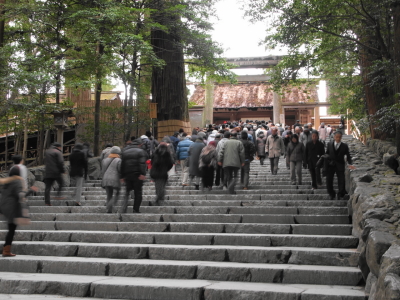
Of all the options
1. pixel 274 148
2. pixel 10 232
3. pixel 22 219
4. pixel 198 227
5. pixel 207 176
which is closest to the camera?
pixel 22 219

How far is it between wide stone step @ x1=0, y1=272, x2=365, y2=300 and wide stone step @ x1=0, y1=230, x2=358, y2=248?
4.59 ft

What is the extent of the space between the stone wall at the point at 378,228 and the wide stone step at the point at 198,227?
610 millimetres

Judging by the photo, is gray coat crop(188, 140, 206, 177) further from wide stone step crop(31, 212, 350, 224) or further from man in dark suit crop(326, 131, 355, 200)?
man in dark suit crop(326, 131, 355, 200)

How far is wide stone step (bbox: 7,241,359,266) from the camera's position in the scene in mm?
6468

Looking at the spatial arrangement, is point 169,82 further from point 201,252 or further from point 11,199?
point 201,252

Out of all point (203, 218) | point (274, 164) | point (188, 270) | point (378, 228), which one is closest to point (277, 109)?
point (274, 164)

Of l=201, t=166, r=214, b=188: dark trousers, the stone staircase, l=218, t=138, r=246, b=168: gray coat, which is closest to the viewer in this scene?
the stone staircase

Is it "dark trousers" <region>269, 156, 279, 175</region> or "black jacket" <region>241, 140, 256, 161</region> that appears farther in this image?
"dark trousers" <region>269, 156, 279, 175</region>

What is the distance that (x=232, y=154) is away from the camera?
11078mm

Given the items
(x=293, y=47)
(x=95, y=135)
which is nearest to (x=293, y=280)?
(x=293, y=47)

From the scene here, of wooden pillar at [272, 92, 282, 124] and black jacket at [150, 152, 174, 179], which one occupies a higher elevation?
wooden pillar at [272, 92, 282, 124]

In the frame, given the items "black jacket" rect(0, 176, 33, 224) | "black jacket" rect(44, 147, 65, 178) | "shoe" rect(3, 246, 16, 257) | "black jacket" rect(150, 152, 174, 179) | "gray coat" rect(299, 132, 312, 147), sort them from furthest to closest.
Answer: "gray coat" rect(299, 132, 312, 147), "black jacket" rect(44, 147, 65, 178), "black jacket" rect(150, 152, 174, 179), "shoe" rect(3, 246, 16, 257), "black jacket" rect(0, 176, 33, 224)

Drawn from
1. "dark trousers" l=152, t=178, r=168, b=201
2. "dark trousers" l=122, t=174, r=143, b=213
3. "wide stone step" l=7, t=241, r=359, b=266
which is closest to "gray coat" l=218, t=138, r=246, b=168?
"dark trousers" l=152, t=178, r=168, b=201

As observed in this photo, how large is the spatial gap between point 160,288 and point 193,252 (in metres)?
1.30
